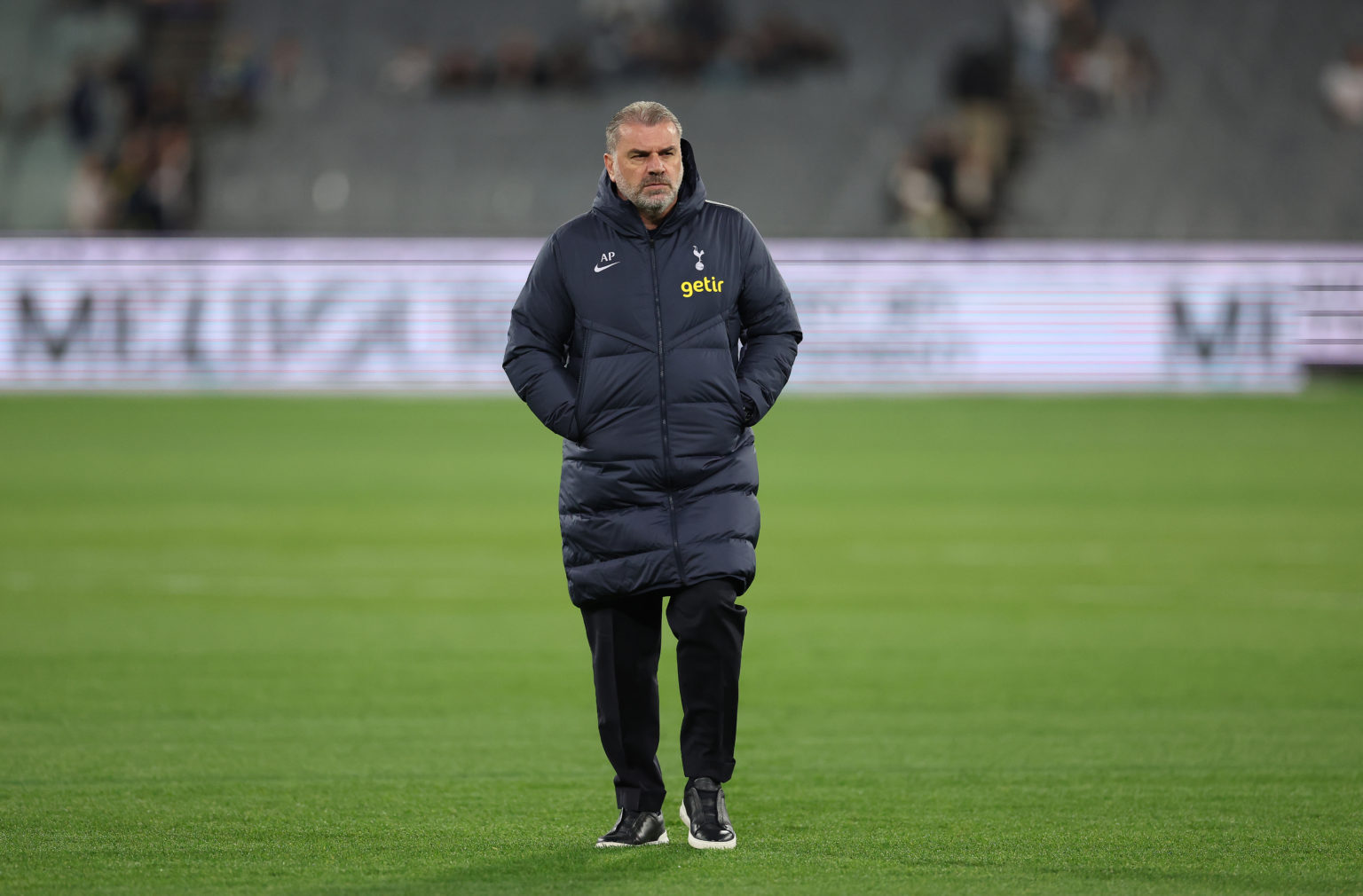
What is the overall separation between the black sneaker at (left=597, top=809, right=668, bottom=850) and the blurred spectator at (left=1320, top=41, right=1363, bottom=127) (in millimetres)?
23824

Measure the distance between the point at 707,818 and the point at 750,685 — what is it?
2.48m

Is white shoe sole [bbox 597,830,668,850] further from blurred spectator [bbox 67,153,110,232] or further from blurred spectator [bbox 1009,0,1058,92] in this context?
blurred spectator [bbox 1009,0,1058,92]

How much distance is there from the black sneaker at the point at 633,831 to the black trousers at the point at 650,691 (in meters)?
0.02

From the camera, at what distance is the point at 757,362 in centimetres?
484

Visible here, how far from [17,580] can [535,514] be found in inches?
155

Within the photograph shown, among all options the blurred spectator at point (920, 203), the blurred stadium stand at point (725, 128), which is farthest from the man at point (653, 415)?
the blurred spectator at point (920, 203)

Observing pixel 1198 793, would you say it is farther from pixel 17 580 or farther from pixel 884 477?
pixel 884 477

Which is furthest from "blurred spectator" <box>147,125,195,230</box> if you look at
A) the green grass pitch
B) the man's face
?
the man's face

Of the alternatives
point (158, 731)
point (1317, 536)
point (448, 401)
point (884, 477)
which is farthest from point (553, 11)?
point (158, 731)

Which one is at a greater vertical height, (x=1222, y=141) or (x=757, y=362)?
(x=1222, y=141)

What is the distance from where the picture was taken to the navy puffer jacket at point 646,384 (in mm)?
4711

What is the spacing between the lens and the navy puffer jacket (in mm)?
4711

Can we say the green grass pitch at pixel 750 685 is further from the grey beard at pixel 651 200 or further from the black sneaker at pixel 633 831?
the grey beard at pixel 651 200

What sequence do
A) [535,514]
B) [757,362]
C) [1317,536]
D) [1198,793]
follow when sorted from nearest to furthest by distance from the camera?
[757,362]
[1198,793]
[1317,536]
[535,514]
